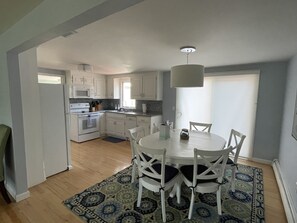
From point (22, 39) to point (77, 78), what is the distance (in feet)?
11.1

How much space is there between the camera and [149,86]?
187 inches

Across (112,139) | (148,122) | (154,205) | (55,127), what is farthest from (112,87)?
(154,205)

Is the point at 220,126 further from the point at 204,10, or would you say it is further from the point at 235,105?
the point at 204,10

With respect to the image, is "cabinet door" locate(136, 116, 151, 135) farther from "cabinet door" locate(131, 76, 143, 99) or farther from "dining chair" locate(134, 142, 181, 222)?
"dining chair" locate(134, 142, 181, 222)

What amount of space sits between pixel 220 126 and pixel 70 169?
3.49 m

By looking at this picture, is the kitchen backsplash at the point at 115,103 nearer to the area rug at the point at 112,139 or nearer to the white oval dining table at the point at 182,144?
the area rug at the point at 112,139

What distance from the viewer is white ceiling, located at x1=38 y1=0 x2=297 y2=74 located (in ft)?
4.25

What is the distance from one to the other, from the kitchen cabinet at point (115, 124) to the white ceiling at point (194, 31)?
267 cm

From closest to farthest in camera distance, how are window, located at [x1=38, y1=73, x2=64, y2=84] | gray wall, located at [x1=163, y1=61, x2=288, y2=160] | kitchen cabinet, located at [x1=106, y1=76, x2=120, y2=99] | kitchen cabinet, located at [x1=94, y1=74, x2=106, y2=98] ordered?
gray wall, located at [x1=163, y1=61, x2=288, y2=160], window, located at [x1=38, y1=73, x2=64, y2=84], kitchen cabinet, located at [x1=94, y1=74, x2=106, y2=98], kitchen cabinet, located at [x1=106, y1=76, x2=120, y2=99]

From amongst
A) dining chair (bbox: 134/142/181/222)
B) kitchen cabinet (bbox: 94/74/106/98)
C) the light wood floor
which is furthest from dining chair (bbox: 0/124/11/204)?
kitchen cabinet (bbox: 94/74/106/98)

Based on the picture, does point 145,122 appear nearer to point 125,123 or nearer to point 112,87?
point 125,123

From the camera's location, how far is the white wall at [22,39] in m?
1.03

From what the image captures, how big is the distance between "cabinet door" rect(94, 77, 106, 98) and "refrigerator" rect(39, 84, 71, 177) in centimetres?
257

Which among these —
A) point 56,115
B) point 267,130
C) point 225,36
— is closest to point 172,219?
point 225,36
